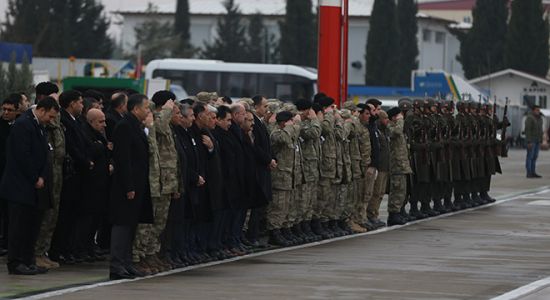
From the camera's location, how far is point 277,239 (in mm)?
19359

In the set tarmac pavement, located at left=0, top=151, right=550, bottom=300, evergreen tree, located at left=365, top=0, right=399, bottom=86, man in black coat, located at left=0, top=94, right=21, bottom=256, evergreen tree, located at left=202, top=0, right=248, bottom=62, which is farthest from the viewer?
evergreen tree, located at left=202, top=0, right=248, bottom=62

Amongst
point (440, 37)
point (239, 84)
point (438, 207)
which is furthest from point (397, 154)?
point (440, 37)

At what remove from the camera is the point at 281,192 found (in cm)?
1933

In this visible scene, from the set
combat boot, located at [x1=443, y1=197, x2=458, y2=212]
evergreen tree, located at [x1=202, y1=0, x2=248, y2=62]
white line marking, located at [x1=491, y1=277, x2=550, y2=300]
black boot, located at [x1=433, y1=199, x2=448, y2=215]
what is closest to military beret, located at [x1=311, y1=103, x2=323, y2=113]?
white line marking, located at [x1=491, y1=277, x2=550, y2=300]

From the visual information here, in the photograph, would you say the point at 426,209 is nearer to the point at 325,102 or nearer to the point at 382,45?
the point at 325,102

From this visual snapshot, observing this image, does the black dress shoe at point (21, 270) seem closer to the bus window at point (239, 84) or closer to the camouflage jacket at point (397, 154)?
the camouflage jacket at point (397, 154)

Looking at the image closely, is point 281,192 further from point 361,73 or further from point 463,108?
point 361,73

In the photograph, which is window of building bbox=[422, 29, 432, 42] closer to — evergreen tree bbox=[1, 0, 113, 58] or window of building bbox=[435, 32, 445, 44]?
window of building bbox=[435, 32, 445, 44]

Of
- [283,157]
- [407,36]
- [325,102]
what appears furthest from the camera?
[407,36]

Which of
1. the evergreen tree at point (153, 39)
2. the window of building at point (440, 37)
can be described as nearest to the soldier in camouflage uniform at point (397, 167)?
the evergreen tree at point (153, 39)

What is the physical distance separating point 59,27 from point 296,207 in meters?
75.5

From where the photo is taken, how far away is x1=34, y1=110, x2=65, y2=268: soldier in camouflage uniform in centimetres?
1602

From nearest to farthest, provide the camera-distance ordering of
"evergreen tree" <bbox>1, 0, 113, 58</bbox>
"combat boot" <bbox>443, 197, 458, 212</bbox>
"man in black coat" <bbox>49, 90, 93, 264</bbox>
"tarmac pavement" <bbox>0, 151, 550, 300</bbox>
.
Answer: "tarmac pavement" <bbox>0, 151, 550, 300</bbox> < "man in black coat" <bbox>49, 90, 93, 264</bbox> < "combat boot" <bbox>443, 197, 458, 212</bbox> < "evergreen tree" <bbox>1, 0, 113, 58</bbox>

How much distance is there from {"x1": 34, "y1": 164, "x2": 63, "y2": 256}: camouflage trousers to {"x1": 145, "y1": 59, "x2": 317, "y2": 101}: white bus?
41.1 m
